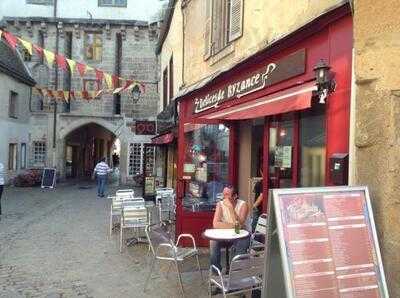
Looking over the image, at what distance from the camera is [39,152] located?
93.8 feet

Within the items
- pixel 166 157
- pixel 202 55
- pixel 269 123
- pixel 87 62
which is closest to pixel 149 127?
pixel 166 157

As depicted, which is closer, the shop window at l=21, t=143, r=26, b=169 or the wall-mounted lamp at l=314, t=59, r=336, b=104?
the wall-mounted lamp at l=314, t=59, r=336, b=104

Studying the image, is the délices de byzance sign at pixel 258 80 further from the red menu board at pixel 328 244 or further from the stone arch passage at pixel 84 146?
the stone arch passage at pixel 84 146

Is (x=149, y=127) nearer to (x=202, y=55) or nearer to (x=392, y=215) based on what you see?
(x=202, y=55)

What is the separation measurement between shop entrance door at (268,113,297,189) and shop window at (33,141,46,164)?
2194 centimetres

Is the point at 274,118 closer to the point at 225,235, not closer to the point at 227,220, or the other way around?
the point at 227,220

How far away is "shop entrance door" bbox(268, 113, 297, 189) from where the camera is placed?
7.62 metres

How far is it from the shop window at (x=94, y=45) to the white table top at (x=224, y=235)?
23.6 m

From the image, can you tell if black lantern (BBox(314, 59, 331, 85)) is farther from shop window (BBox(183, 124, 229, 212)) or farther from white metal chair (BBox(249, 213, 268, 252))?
shop window (BBox(183, 124, 229, 212))

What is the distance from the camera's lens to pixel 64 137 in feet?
94.5

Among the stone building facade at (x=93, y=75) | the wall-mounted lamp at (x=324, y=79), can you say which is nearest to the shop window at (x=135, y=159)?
the stone building facade at (x=93, y=75)

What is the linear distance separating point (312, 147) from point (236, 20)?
156 inches

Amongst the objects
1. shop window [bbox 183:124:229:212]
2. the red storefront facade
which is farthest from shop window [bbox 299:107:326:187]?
shop window [bbox 183:124:229:212]

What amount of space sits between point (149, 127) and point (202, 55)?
8226 mm
